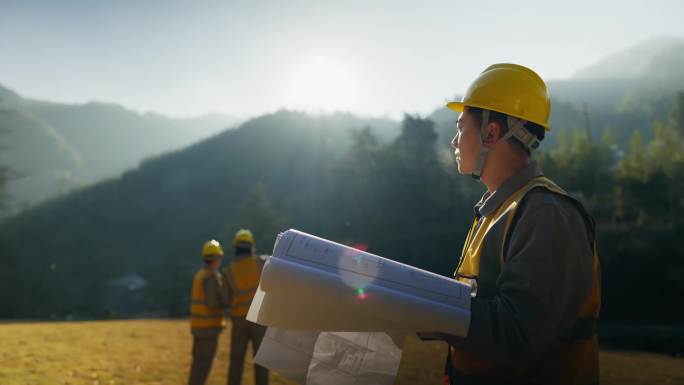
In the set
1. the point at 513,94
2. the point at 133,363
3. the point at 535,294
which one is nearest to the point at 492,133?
the point at 513,94

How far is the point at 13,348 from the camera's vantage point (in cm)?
1023

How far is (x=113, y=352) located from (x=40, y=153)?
689 feet

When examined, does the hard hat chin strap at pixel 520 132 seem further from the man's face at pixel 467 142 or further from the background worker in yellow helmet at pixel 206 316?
the background worker in yellow helmet at pixel 206 316

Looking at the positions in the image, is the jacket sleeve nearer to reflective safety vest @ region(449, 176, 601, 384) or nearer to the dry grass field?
reflective safety vest @ region(449, 176, 601, 384)

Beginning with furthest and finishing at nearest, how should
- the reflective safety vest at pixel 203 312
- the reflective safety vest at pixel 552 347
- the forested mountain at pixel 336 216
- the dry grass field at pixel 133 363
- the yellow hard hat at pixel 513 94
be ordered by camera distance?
1. the forested mountain at pixel 336 216
2. the dry grass field at pixel 133 363
3. the reflective safety vest at pixel 203 312
4. the yellow hard hat at pixel 513 94
5. the reflective safety vest at pixel 552 347

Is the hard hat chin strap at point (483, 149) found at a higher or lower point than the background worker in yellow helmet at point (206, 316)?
higher

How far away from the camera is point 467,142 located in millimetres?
1980

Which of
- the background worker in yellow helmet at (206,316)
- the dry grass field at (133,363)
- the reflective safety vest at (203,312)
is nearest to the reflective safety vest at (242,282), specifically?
the background worker in yellow helmet at (206,316)

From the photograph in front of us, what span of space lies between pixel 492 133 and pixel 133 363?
9.84 m

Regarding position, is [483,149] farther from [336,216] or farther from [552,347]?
[336,216]

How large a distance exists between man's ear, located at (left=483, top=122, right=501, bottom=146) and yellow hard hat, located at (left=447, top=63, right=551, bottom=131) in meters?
0.06

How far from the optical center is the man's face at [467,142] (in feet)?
6.42

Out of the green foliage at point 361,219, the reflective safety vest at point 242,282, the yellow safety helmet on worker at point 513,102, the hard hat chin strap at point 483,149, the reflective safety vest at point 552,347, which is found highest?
the yellow safety helmet on worker at point 513,102

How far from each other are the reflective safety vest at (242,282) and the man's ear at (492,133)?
6.22 metres
